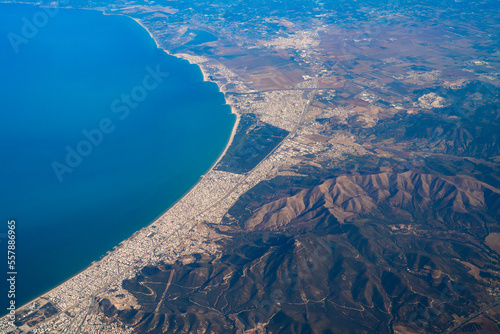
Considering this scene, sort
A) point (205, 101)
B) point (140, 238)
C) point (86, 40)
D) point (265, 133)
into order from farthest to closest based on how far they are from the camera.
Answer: point (86, 40) → point (205, 101) → point (265, 133) → point (140, 238)

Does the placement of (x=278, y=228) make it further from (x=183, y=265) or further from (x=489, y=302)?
(x=489, y=302)

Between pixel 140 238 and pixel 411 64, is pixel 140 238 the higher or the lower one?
the higher one

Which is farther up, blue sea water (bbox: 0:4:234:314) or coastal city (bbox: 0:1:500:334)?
blue sea water (bbox: 0:4:234:314)

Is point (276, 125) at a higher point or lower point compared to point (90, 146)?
lower

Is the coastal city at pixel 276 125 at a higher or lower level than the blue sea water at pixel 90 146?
lower

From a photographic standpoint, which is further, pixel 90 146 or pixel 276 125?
pixel 276 125

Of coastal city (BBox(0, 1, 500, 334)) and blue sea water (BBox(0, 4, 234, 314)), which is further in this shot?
blue sea water (BBox(0, 4, 234, 314))

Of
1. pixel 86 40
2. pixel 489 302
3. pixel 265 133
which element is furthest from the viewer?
pixel 86 40

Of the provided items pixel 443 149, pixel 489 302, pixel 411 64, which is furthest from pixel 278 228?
pixel 411 64
